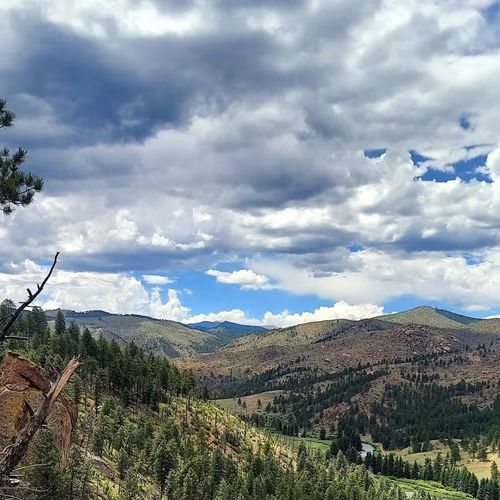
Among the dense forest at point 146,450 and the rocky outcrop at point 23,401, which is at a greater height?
the rocky outcrop at point 23,401

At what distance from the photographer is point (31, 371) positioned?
1714cm

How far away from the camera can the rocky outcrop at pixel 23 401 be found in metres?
16.0

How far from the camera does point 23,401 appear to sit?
53.8 feet

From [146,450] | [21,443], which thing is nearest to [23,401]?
[21,443]

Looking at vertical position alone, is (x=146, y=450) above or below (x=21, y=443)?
below

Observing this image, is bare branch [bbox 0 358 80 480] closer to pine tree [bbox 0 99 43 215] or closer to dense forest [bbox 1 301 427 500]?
pine tree [bbox 0 99 43 215]

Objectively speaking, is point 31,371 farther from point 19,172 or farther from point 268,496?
point 268,496

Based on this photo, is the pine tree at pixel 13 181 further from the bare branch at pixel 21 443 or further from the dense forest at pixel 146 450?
the dense forest at pixel 146 450

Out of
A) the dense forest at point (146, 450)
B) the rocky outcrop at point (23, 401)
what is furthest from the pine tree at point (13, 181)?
the dense forest at point (146, 450)

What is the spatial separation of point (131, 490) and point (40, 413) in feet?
317

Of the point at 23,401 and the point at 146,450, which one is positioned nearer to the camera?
the point at 23,401

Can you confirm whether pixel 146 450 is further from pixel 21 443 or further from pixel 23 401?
pixel 21 443

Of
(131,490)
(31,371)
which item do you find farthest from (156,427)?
(31,371)

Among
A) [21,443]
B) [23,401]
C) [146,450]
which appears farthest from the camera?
[146,450]
